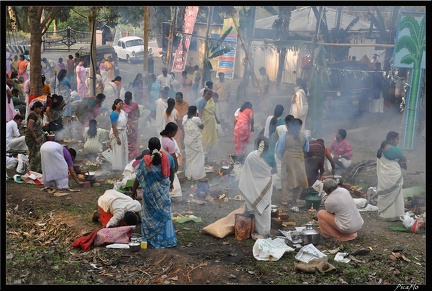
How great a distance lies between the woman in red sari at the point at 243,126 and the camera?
12172 millimetres

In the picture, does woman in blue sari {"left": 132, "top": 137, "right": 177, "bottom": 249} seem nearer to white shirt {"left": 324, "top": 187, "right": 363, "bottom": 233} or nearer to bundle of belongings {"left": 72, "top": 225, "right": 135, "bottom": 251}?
bundle of belongings {"left": 72, "top": 225, "right": 135, "bottom": 251}

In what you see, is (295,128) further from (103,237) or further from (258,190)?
(103,237)

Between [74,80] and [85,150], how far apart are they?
849 cm

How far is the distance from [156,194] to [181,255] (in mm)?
799

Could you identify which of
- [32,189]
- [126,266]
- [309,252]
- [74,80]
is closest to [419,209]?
[309,252]

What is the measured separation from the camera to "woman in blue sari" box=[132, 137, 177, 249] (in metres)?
7.99

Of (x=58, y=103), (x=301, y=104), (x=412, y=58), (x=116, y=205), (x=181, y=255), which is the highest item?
(x=412, y=58)

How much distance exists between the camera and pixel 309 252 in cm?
778

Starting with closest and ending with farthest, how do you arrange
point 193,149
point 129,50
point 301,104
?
point 193,149 < point 301,104 < point 129,50

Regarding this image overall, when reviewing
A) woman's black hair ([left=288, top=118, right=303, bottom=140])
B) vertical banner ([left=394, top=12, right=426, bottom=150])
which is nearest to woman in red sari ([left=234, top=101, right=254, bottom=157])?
woman's black hair ([left=288, top=118, right=303, bottom=140])

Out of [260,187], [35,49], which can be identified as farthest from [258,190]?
[35,49]

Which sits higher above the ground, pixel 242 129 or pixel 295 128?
pixel 295 128

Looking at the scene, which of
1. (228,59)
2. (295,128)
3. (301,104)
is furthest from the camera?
(228,59)

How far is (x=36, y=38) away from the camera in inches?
579
